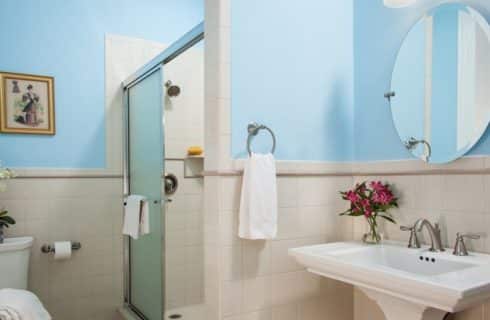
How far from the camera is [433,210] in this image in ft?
4.92

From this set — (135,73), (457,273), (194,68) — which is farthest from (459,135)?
(135,73)

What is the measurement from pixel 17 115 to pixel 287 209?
180 centimetres

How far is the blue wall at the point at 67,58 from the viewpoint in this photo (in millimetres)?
2287

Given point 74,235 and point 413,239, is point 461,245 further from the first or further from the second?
point 74,235

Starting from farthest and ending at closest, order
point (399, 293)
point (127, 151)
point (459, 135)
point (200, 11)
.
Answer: point (200, 11) < point (127, 151) < point (459, 135) < point (399, 293)

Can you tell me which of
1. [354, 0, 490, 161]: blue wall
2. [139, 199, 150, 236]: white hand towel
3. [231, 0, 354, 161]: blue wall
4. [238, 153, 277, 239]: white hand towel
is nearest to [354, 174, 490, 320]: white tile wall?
[354, 0, 490, 161]: blue wall

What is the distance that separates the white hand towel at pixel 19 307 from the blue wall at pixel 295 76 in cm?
98

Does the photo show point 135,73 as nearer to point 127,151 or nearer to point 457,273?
point 127,151

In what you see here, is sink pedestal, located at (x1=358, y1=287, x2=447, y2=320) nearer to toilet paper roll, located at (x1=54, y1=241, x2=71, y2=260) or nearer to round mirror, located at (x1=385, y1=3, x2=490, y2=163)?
round mirror, located at (x1=385, y1=3, x2=490, y2=163)

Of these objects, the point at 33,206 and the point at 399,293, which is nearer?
the point at 399,293

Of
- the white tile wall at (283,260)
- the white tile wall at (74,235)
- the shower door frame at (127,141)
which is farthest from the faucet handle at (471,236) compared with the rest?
the white tile wall at (74,235)

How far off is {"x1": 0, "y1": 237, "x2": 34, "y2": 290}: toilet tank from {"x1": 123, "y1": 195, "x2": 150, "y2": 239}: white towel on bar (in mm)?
561

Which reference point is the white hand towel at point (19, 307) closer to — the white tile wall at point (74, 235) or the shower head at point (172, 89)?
the white tile wall at point (74, 235)

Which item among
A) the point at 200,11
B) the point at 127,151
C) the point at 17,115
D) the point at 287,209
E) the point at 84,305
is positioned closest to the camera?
the point at 287,209
